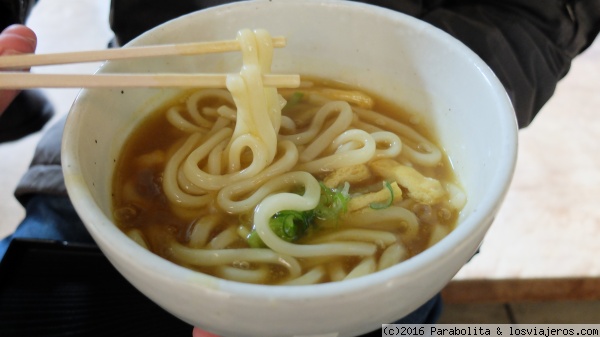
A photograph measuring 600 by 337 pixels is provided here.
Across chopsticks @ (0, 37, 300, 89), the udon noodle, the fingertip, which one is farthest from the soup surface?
the fingertip

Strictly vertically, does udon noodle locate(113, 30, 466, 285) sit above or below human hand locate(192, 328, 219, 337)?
above

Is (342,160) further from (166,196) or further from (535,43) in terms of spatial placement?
(535,43)

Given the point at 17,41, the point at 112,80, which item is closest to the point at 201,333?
the point at 112,80

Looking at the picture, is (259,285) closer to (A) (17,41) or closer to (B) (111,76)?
(B) (111,76)

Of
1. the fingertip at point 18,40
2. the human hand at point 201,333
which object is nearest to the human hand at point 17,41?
the fingertip at point 18,40

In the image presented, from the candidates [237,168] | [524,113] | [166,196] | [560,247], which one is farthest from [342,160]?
[560,247]

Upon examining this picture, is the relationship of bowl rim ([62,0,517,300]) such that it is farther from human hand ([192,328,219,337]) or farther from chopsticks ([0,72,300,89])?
human hand ([192,328,219,337])
